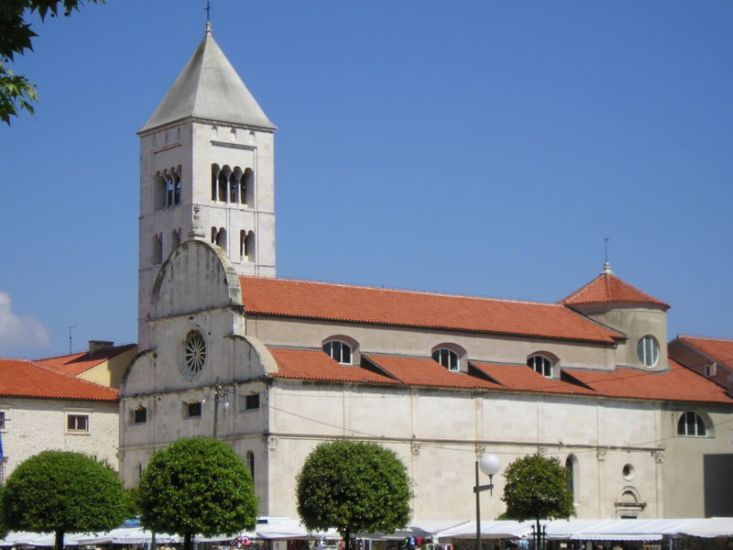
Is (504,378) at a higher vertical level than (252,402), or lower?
higher

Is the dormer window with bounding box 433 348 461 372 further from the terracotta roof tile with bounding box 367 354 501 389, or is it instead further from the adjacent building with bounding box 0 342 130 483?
the adjacent building with bounding box 0 342 130 483

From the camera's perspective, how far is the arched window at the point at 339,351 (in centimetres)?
7631

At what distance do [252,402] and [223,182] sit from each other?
31.2 metres

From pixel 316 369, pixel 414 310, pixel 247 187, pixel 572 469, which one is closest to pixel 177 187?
pixel 247 187

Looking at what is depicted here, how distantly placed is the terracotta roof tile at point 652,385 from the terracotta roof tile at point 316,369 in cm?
1476

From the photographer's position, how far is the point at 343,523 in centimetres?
5622

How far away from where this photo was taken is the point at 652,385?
85.6m

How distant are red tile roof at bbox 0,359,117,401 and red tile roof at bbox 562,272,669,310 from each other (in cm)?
2813

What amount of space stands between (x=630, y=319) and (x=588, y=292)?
368 centimetres

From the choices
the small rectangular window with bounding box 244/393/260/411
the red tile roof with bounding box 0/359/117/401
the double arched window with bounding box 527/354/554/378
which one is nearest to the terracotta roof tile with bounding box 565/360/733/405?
the double arched window with bounding box 527/354/554/378

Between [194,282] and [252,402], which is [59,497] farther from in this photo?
[194,282]

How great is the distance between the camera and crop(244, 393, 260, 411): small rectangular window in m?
71.5

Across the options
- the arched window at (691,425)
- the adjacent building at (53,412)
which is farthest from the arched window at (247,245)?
the arched window at (691,425)

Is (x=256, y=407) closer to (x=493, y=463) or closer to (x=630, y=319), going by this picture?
(x=630, y=319)
